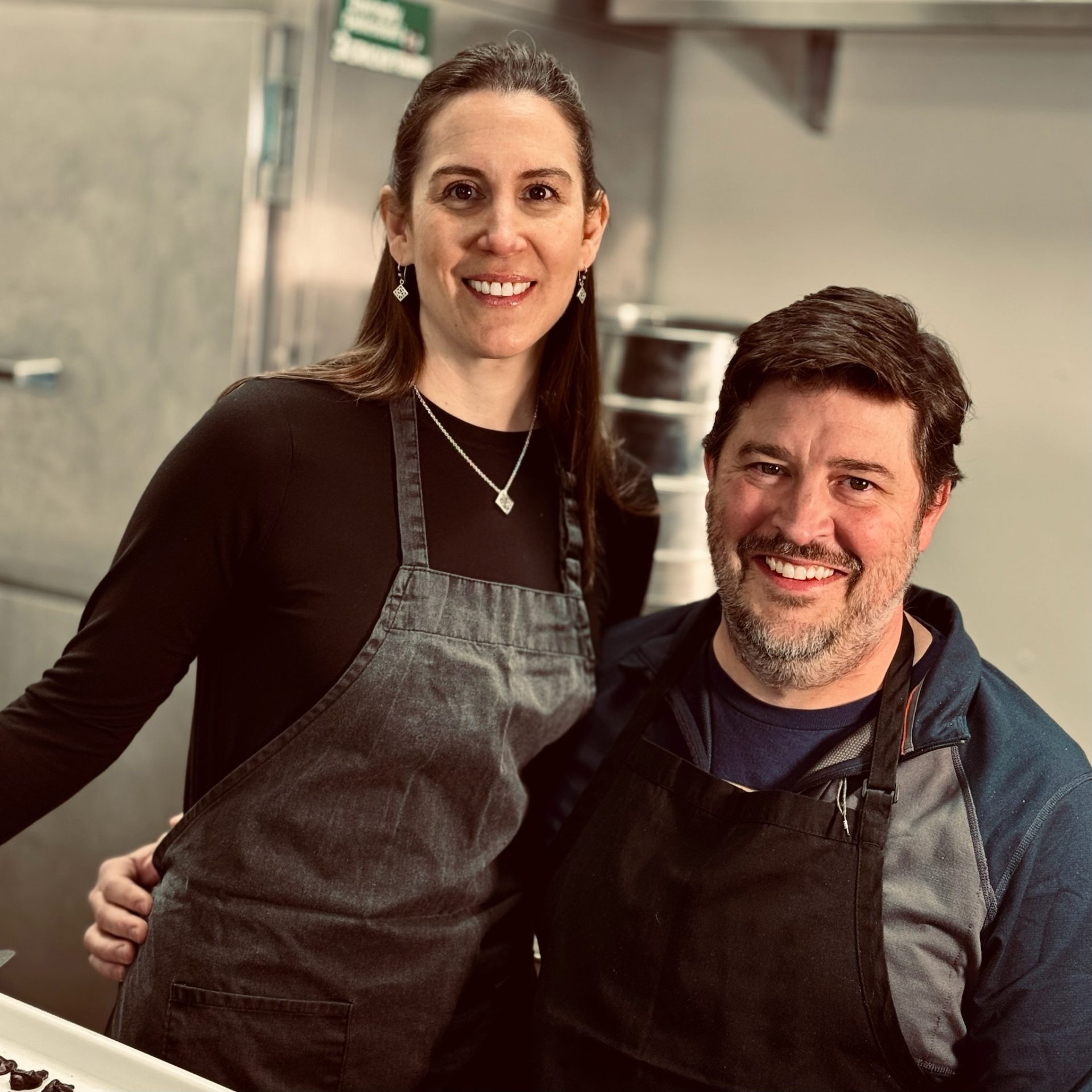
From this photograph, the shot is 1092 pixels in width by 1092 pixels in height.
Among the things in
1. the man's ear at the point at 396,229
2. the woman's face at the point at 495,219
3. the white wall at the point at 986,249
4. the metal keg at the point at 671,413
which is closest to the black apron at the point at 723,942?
the woman's face at the point at 495,219

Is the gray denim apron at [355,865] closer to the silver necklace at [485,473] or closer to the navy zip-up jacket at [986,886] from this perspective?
the silver necklace at [485,473]

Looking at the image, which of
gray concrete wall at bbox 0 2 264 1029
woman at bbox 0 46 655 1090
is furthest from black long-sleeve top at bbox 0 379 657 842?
gray concrete wall at bbox 0 2 264 1029

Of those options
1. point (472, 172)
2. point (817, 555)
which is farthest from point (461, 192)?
point (817, 555)

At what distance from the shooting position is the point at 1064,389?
2.65 meters

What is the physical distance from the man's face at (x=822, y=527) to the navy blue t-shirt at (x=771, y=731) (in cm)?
4

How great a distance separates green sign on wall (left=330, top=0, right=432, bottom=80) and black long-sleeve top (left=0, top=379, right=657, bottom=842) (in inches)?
42.3

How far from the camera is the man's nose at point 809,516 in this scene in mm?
1411

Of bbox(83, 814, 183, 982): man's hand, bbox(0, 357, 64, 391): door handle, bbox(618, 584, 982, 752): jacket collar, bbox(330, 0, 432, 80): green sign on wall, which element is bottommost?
bbox(83, 814, 183, 982): man's hand

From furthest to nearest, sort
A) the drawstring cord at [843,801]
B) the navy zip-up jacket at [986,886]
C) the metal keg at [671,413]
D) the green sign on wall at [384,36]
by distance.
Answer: the metal keg at [671,413]
the green sign on wall at [384,36]
the drawstring cord at [843,801]
the navy zip-up jacket at [986,886]

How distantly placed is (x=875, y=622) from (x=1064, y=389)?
1.43 m

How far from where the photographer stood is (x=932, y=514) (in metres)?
1.51

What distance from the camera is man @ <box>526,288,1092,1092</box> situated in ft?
4.20

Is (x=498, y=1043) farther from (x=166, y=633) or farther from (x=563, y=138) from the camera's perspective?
(x=563, y=138)

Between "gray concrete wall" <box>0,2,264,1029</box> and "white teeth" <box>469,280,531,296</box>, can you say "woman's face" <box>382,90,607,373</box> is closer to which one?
"white teeth" <box>469,280,531,296</box>
